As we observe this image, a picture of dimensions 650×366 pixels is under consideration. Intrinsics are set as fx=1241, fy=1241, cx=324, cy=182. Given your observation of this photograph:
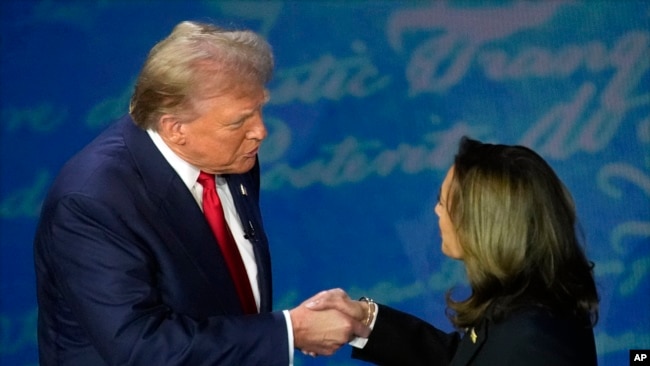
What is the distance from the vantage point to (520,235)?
241 cm

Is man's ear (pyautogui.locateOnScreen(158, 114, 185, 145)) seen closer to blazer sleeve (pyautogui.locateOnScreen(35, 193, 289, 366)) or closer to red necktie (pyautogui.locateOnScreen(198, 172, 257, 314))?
red necktie (pyautogui.locateOnScreen(198, 172, 257, 314))

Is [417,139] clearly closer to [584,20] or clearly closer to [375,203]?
[375,203]

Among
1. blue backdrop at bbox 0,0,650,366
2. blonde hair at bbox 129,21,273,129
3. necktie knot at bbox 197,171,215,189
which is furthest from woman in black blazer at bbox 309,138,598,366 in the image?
blue backdrop at bbox 0,0,650,366

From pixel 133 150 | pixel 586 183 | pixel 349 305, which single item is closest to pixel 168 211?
pixel 133 150

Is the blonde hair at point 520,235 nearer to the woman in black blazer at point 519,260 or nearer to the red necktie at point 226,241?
the woman in black blazer at point 519,260

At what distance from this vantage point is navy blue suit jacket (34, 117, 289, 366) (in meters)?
2.67

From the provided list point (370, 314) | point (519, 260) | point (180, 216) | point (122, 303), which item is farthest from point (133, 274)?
point (519, 260)

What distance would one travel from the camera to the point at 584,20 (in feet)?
15.5

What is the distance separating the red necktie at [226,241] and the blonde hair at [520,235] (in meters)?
0.68

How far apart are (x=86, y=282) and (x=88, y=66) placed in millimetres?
2172

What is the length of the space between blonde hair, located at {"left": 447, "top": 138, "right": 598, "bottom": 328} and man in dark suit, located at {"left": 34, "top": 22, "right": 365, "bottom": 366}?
1.80 feet

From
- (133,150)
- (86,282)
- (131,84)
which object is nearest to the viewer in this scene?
(86,282)

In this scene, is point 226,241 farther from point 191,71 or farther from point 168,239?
point 191,71

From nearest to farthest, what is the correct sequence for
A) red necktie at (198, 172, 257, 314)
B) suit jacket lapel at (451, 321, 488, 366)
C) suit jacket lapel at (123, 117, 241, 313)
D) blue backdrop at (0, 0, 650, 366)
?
suit jacket lapel at (451, 321, 488, 366) < suit jacket lapel at (123, 117, 241, 313) < red necktie at (198, 172, 257, 314) < blue backdrop at (0, 0, 650, 366)
